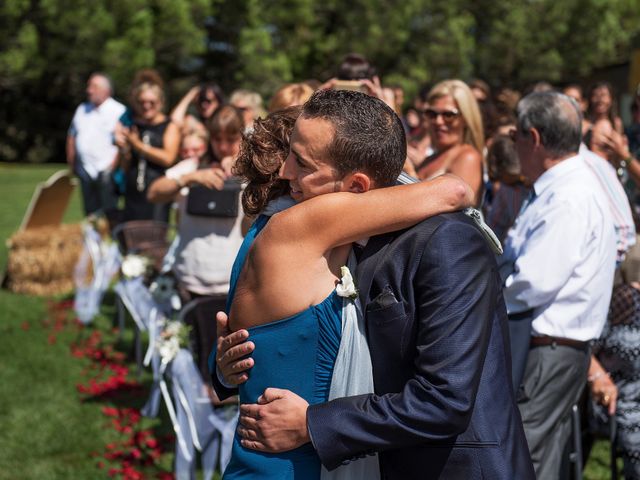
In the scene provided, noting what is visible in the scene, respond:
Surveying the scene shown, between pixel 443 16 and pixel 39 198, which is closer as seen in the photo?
pixel 39 198

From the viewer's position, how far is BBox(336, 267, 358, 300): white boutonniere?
1926 mm

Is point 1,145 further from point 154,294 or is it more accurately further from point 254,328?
point 254,328

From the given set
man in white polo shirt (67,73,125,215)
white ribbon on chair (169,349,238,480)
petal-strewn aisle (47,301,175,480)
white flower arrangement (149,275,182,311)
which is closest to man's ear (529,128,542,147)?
white ribbon on chair (169,349,238,480)

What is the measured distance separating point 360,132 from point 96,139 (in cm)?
827

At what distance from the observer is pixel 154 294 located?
5387 mm

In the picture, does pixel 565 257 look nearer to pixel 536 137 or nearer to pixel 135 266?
pixel 536 137

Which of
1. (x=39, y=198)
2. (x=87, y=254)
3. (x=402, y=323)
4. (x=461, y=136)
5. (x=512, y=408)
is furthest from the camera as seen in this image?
(x=39, y=198)

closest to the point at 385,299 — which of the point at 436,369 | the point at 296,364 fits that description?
the point at 436,369

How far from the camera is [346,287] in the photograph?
1930mm

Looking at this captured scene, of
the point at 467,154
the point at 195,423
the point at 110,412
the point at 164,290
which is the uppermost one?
the point at 467,154

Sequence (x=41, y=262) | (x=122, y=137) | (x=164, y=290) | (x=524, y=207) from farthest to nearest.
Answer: (x=41, y=262) → (x=122, y=137) → (x=164, y=290) → (x=524, y=207)

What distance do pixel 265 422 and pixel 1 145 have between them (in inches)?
1482

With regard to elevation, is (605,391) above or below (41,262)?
above

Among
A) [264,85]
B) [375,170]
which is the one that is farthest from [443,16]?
[375,170]
